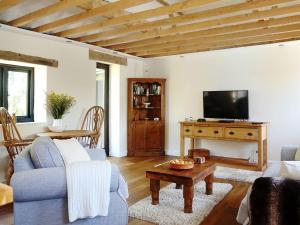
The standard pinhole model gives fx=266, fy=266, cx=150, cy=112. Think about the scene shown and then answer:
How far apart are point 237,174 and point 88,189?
2937 millimetres

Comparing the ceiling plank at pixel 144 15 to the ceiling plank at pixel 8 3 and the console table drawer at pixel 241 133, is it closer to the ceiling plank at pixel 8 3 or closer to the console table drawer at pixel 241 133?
the ceiling plank at pixel 8 3

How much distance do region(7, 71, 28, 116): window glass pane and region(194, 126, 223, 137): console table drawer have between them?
124 inches

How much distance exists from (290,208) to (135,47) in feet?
14.0

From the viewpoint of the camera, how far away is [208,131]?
16.8 feet

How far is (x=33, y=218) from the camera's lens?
204 centimetres

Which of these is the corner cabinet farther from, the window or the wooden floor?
the window

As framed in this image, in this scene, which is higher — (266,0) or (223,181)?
(266,0)

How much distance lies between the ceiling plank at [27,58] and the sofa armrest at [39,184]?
8.18ft

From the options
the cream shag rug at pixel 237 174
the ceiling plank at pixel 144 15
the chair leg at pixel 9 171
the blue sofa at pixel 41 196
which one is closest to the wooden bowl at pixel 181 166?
the blue sofa at pixel 41 196

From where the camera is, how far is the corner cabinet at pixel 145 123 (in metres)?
6.03

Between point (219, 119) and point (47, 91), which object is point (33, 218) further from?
point (219, 119)

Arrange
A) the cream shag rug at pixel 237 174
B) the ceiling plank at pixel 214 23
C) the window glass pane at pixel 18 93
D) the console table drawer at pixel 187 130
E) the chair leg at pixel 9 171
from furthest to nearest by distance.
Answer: the console table drawer at pixel 187 130 → the window glass pane at pixel 18 93 → the cream shag rug at pixel 237 174 → the chair leg at pixel 9 171 → the ceiling plank at pixel 214 23

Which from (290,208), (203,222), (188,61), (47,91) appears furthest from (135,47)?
(290,208)

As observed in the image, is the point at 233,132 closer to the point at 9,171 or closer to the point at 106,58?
the point at 106,58
